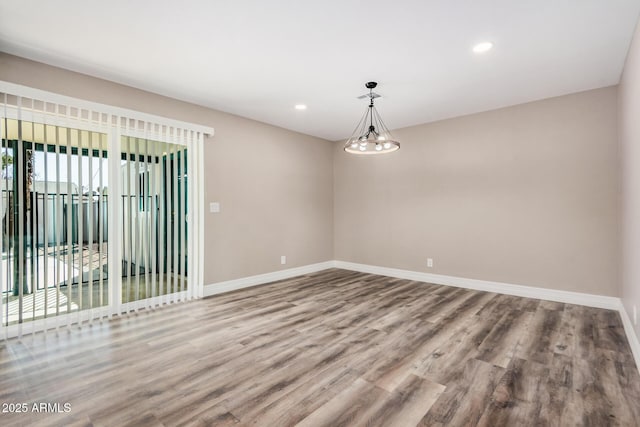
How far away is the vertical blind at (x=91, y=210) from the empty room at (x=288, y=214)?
20 millimetres

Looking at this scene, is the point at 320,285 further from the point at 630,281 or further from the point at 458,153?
the point at 630,281

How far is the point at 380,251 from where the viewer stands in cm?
571

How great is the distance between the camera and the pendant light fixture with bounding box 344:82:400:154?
3.60 metres

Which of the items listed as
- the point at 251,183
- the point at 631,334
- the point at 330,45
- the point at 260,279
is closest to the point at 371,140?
the point at 330,45

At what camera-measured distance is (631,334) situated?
2721mm

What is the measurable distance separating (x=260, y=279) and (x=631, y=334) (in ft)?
14.3

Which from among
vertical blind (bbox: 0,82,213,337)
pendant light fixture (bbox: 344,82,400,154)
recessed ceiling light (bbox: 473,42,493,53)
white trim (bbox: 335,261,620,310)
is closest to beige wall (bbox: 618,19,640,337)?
white trim (bbox: 335,261,620,310)

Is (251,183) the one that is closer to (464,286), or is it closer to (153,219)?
(153,219)

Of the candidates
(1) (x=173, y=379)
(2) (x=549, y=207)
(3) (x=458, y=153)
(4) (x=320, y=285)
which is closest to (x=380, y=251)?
(4) (x=320, y=285)

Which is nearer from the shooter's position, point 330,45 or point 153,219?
point 330,45

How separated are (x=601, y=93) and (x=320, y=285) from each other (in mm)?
4413

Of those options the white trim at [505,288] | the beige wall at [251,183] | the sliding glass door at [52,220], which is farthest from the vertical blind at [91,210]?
the white trim at [505,288]

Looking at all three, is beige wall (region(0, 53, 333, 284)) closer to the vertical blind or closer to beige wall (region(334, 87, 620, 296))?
the vertical blind

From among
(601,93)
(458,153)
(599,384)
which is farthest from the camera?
(458,153)
